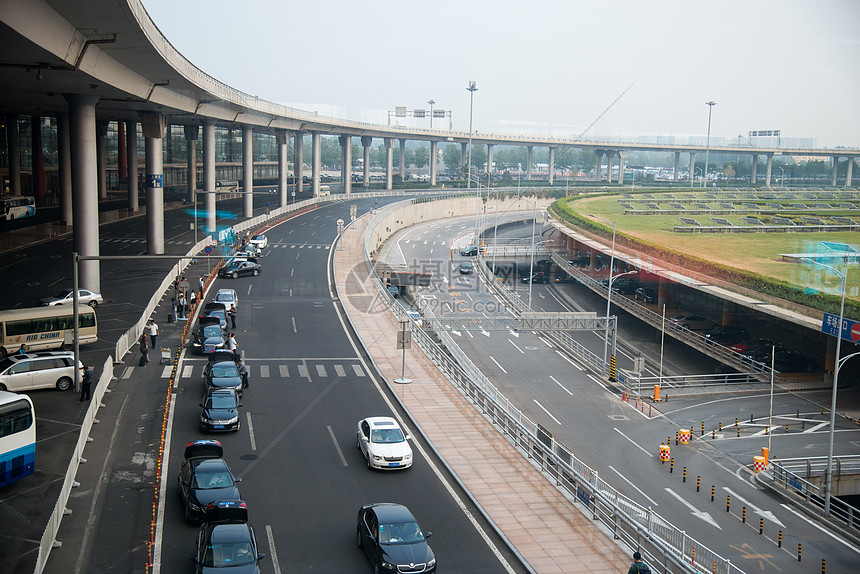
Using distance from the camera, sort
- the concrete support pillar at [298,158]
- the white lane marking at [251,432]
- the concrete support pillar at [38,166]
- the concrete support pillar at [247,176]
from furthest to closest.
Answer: the concrete support pillar at [298,158] < the concrete support pillar at [38,166] < the concrete support pillar at [247,176] < the white lane marking at [251,432]

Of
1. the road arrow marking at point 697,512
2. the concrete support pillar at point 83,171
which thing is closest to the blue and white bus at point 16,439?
the road arrow marking at point 697,512

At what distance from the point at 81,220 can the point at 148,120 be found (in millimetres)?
17820

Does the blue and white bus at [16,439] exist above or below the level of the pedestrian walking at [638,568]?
above

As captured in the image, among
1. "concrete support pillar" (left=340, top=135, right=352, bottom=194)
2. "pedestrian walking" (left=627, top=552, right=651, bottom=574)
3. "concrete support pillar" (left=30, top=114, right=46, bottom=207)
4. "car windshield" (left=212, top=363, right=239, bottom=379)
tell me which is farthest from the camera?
"concrete support pillar" (left=340, top=135, right=352, bottom=194)

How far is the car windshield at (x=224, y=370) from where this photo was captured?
3281 cm

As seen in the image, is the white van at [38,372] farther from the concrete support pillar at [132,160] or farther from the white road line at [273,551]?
the concrete support pillar at [132,160]

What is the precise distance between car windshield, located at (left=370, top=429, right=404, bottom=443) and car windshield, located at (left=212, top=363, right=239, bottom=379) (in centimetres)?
956

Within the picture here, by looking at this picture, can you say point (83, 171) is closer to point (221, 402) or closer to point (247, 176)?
point (221, 402)

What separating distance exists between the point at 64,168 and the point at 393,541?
189ft

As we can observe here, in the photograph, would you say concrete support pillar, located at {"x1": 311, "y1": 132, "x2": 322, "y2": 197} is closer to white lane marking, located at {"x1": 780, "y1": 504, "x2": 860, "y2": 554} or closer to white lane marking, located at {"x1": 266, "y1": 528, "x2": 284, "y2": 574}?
white lane marking, located at {"x1": 780, "y1": 504, "x2": 860, "y2": 554}

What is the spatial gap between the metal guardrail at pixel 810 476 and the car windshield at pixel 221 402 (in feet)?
75.1

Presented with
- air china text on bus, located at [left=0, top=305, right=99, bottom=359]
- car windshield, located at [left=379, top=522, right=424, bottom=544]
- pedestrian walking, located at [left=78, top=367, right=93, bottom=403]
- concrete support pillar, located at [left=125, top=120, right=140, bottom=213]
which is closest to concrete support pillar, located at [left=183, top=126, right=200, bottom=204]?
concrete support pillar, located at [left=125, top=120, right=140, bottom=213]

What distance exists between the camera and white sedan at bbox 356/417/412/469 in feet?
82.9

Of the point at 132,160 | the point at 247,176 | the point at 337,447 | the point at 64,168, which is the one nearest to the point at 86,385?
the point at 337,447
